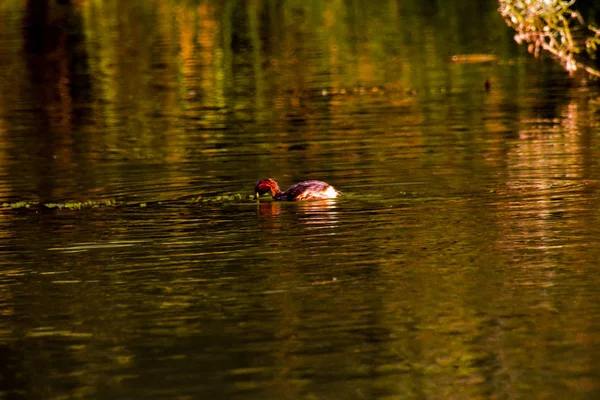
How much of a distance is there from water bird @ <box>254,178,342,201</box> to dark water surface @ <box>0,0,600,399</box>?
18cm

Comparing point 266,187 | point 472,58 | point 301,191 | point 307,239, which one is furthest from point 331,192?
point 472,58

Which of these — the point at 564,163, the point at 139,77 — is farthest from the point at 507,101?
the point at 139,77

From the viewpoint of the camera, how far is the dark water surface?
42.0ft

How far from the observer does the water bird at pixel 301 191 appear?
837 inches

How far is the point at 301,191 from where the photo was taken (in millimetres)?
21516

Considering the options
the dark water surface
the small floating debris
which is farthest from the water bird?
the small floating debris

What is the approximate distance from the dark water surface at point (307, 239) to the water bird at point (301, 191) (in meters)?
0.18

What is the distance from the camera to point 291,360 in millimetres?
12977

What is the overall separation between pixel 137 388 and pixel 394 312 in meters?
2.97

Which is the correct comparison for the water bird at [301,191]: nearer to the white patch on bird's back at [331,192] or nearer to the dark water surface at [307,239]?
the white patch on bird's back at [331,192]

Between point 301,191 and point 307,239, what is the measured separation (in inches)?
122

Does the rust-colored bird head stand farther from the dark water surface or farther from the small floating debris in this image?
the small floating debris

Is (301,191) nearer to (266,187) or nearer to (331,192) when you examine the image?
(331,192)

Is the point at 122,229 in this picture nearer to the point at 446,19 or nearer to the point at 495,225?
the point at 495,225
